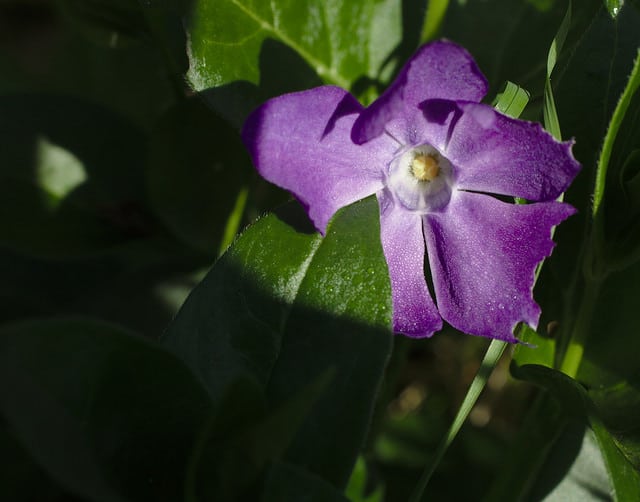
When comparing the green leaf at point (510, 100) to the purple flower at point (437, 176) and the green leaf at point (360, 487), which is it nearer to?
the purple flower at point (437, 176)

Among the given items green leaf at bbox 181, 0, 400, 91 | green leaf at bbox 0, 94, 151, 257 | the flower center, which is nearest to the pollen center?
the flower center

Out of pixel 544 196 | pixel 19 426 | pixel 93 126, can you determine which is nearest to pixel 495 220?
pixel 544 196

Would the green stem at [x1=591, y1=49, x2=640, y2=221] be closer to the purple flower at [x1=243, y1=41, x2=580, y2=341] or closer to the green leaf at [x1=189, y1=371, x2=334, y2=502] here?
the purple flower at [x1=243, y1=41, x2=580, y2=341]

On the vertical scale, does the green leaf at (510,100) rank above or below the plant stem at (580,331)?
above

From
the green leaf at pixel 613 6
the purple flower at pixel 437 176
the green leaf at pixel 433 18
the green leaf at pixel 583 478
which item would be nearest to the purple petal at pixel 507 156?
the purple flower at pixel 437 176

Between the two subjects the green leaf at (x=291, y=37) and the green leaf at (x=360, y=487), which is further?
the green leaf at (x=360, y=487)

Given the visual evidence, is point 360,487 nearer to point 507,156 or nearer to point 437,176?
point 437,176
